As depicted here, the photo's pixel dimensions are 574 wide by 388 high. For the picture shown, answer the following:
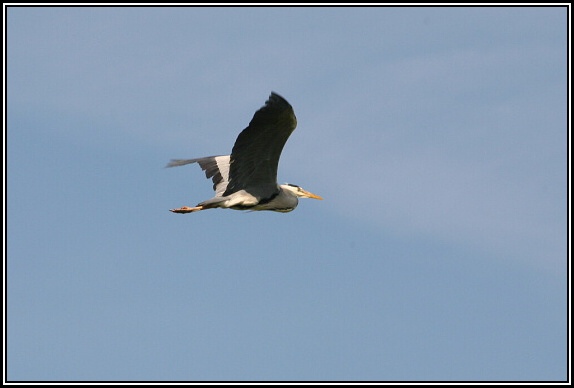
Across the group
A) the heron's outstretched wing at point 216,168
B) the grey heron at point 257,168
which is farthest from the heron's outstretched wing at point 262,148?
the heron's outstretched wing at point 216,168

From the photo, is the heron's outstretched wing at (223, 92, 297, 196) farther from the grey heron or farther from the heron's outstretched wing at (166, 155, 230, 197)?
the heron's outstretched wing at (166, 155, 230, 197)

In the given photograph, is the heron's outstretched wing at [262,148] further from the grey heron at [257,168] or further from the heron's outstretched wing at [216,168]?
the heron's outstretched wing at [216,168]

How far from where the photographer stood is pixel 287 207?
2042 centimetres

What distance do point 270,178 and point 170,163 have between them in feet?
11.0

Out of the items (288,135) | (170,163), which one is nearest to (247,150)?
(288,135)

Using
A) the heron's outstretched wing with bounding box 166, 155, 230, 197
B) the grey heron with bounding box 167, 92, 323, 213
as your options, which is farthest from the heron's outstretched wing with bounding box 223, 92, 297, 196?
the heron's outstretched wing with bounding box 166, 155, 230, 197

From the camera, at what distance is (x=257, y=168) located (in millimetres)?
19281

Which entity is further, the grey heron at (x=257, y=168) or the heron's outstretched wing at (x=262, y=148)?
the grey heron at (x=257, y=168)

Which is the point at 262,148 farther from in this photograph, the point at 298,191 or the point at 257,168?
the point at 298,191

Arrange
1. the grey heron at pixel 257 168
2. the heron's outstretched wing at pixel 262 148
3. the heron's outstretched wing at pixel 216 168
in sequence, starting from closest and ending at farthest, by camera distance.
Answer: the heron's outstretched wing at pixel 262 148
the grey heron at pixel 257 168
the heron's outstretched wing at pixel 216 168

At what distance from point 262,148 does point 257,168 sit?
0.70 metres

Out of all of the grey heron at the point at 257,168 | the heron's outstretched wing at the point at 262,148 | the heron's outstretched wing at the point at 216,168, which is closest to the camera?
the heron's outstretched wing at the point at 262,148

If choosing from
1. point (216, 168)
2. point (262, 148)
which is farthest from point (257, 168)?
point (216, 168)

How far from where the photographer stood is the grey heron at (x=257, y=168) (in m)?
17.5
